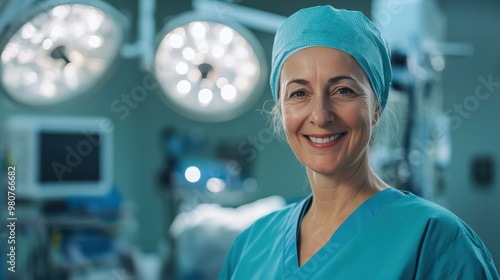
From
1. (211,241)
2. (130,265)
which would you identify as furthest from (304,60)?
(130,265)

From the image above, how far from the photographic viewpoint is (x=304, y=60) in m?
1.06

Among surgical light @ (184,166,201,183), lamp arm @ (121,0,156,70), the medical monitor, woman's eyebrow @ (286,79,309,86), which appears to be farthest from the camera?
surgical light @ (184,166,201,183)

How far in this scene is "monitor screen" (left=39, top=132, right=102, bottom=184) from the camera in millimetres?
2812

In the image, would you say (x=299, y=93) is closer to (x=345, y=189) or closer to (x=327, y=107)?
(x=327, y=107)

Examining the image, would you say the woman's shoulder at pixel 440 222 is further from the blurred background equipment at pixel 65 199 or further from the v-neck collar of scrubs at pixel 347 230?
the blurred background equipment at pixel 65 199

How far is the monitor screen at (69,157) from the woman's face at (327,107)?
1.98 metres

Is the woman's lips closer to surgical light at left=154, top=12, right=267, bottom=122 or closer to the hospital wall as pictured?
surgical light at left=154, top=12, right=267, bottom=122

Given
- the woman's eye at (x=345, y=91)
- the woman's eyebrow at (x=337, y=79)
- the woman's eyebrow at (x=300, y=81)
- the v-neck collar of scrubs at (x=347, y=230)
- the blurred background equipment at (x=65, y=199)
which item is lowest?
the blurred background equipment at (x=65, y=199)

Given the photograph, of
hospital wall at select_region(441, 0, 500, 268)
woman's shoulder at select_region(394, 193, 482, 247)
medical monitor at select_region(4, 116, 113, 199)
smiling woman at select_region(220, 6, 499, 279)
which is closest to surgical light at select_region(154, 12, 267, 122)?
medical monitor at select_region(4, 116, 113, 199)

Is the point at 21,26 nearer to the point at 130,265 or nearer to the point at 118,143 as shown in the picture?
the point at 130,265

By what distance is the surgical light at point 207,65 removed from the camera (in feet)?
9.12

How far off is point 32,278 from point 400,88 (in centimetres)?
209

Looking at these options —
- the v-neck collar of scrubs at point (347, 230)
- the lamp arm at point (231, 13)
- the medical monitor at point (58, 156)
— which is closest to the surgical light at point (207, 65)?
the lamp arm at point (231, 13)

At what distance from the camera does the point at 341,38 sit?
104 centimetres
